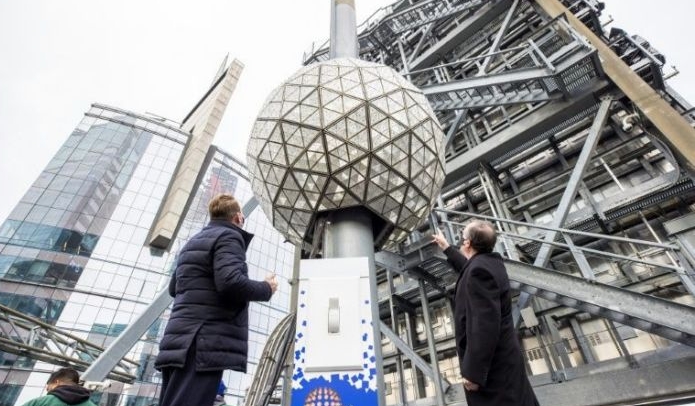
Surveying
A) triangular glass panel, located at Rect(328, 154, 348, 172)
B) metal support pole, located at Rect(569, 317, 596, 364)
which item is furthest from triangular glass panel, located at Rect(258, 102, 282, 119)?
metal support pole, located at Rect(569, 317, 596, 364)

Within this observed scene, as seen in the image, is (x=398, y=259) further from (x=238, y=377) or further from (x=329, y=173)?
(x=238, y=377)

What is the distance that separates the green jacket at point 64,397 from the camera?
311cm

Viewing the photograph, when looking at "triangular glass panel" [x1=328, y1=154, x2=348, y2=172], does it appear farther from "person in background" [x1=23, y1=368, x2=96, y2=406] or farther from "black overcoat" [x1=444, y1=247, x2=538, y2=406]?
"person in background" [x1=23, y1=368, x2=96, y2=406]

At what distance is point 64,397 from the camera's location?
314cm

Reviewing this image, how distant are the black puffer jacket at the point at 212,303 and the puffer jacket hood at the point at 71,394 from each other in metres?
2.21

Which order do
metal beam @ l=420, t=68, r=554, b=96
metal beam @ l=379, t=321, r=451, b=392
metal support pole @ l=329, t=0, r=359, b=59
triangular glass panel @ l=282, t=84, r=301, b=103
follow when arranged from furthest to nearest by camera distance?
metal beam @ l=420, t=68, r=554, b=96, metal support pole @ l=329, t=0, r=359, b=59, metal beam @ l=379, t=321, r=451, b=392, triangular glass panel @ l=282, t=84, r=301, b=103

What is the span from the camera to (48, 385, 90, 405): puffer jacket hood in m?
3.14

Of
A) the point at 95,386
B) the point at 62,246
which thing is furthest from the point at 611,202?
the point at 62,246

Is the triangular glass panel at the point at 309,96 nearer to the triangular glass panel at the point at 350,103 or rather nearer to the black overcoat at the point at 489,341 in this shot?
the triangular glass panel at the point at 350,103

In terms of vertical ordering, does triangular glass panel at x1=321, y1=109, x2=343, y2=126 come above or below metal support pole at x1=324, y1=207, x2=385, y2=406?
above

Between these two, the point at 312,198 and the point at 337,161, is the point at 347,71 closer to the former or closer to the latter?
the point at 337,161

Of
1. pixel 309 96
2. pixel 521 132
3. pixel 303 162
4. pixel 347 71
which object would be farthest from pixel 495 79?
pixel 303 162

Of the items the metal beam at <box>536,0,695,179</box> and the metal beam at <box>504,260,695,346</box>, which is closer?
the metal beam at <box>504,260,695,346</box>

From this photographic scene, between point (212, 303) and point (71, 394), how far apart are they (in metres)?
2.52
